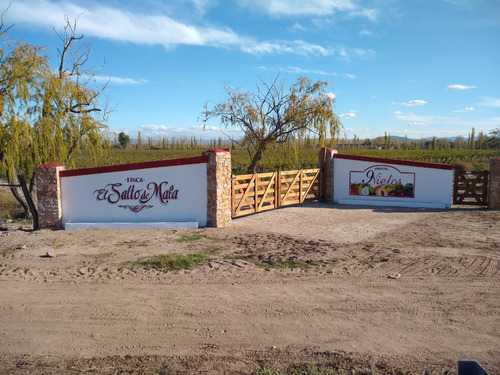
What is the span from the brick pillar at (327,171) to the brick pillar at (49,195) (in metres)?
10.7

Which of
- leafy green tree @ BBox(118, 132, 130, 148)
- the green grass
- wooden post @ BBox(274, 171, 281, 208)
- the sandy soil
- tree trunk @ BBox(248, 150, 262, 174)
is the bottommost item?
the sandy soil

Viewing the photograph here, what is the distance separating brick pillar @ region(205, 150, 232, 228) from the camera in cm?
1183

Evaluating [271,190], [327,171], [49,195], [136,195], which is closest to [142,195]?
[136,195]

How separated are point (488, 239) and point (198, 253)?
758cm

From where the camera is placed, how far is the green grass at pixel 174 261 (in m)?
8.12

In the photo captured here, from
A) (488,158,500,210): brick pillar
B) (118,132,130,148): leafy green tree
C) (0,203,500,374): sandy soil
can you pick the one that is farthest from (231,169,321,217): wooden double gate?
(118,132,130,148): leafy green tree

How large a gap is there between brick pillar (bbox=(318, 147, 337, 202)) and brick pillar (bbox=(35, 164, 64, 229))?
35.0ft

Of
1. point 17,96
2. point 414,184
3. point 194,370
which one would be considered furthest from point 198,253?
point 414,184

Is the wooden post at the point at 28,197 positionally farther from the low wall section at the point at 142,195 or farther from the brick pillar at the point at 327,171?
the brick pillar at the point at 327,171

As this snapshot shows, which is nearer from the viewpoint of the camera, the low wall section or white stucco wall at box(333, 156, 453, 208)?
the low wall section

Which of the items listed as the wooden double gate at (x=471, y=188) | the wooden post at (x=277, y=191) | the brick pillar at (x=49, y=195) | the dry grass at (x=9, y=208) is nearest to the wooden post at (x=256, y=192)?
the wooden post at (x=277, y=191)

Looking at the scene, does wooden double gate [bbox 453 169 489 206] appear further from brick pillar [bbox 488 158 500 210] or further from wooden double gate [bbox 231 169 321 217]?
wooden double gate [bbox 231 169 321 217]

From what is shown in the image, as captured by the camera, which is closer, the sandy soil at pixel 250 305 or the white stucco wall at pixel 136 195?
the sandy soil at pixel 250 305

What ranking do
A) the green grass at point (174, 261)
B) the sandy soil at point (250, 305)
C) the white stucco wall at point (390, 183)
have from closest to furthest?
1. the sandy soil at point (250, 305)
2. the green grass at point (174, 261)
3. the white stucco wall at point (390, 183)
